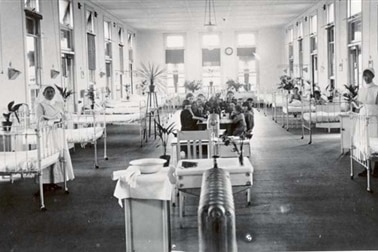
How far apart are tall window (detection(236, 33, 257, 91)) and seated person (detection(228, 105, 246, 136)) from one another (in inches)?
544

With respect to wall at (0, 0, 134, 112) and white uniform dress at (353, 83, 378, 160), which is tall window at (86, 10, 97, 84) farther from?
white uniform dress at (353, 83, 378, 160)

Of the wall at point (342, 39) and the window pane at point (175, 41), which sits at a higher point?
the window pane at point (175, 41)

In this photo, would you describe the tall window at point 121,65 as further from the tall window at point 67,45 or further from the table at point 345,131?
the table at point 345,131

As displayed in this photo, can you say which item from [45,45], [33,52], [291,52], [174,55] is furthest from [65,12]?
[291,52]

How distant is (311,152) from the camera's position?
9070 mm

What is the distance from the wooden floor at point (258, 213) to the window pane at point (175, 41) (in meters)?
14.6

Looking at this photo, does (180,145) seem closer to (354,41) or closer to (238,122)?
(238,122)

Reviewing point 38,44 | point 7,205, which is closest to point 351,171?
point 7,205

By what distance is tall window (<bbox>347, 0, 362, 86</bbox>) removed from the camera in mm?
12016

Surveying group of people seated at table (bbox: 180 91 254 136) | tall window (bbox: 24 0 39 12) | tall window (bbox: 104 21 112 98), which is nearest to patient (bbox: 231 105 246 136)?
group of people seated at table (bbox: 180 91 254 136)

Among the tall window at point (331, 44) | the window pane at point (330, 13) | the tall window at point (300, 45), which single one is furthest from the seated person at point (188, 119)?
the tall window at point (300, 45)

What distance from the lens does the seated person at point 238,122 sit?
8.04 meters

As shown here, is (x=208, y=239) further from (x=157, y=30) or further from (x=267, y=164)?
(x=157, y=30)

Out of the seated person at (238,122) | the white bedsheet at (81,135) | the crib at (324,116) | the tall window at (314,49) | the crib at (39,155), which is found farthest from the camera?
the tall window at (314,49)
